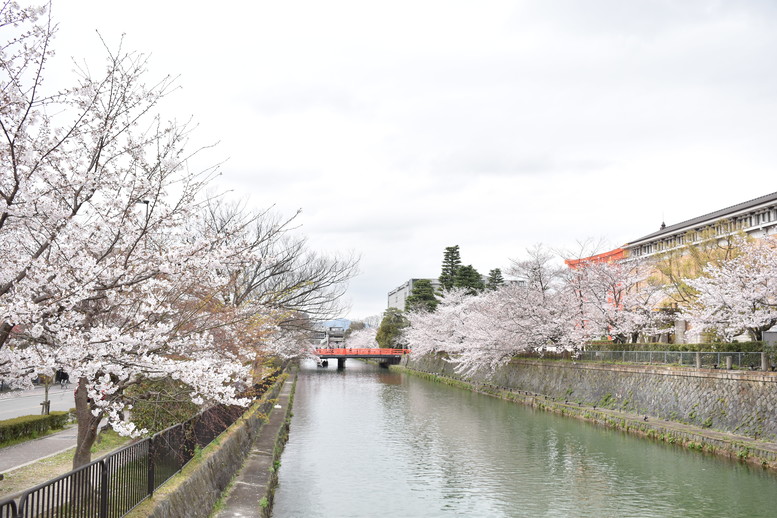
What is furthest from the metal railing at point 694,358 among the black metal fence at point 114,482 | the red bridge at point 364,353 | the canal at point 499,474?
the red bridge at point 364,353

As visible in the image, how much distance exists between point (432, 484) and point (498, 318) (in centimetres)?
2307

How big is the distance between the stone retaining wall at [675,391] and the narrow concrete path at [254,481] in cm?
1448

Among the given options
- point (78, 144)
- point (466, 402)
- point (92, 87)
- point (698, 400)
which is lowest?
point (466, 402)

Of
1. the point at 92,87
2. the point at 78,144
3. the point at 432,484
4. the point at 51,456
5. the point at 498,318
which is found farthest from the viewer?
the point at 498,318

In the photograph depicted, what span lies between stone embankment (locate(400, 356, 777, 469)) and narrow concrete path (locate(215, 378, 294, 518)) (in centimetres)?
1315

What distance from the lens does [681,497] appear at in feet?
44.0

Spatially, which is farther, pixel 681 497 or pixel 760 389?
pixel 760 389

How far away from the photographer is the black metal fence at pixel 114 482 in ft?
16.8

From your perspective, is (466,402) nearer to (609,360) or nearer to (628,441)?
(609,360)

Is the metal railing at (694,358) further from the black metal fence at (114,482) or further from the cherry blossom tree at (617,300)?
the black metal fence at (114,482)

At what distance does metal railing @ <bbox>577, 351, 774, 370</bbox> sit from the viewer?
61.8 ft

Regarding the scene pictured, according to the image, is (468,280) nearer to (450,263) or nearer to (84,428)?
(450,263)

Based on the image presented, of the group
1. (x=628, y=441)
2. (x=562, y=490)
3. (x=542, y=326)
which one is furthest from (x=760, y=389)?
(x=542, y=326)

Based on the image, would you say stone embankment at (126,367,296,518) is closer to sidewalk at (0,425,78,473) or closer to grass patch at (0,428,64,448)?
sidewalk at (0,425,78,473)
